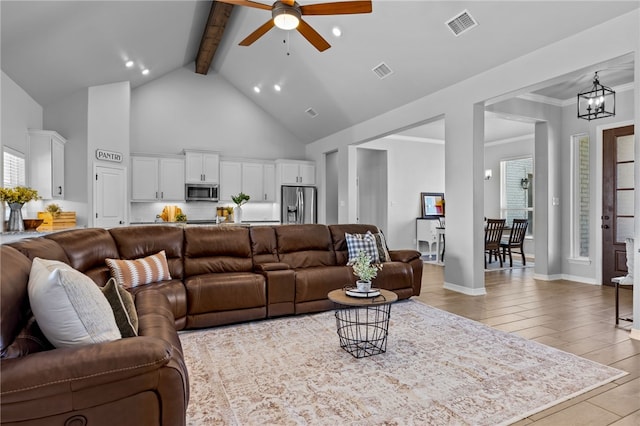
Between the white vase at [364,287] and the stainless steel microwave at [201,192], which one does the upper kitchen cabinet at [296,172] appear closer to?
the stainless steel microwave at [201,192]

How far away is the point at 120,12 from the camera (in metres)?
4.67

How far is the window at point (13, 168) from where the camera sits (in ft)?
14.5

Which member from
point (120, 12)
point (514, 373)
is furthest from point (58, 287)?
point (120, 12)

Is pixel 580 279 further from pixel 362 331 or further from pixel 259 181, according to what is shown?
pixel 259 181

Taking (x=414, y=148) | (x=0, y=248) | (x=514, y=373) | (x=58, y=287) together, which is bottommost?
(x=514, y=373)

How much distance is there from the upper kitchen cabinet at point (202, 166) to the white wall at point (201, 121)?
0.47 meters

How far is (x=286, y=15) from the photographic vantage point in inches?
137

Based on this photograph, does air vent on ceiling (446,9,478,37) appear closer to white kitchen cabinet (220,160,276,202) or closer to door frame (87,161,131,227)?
white kitchen cabinet (220,160,276,202)

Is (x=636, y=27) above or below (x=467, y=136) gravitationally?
above

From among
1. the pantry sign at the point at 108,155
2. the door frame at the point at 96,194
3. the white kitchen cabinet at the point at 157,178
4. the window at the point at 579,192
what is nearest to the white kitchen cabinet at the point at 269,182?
the white kitchen cabinet at the point at 157,178

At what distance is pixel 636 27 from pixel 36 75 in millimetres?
6936

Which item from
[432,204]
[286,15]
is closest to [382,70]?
[286,15]

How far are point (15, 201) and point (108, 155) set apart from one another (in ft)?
8.85

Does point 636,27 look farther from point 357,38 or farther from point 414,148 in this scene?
point 414,148
